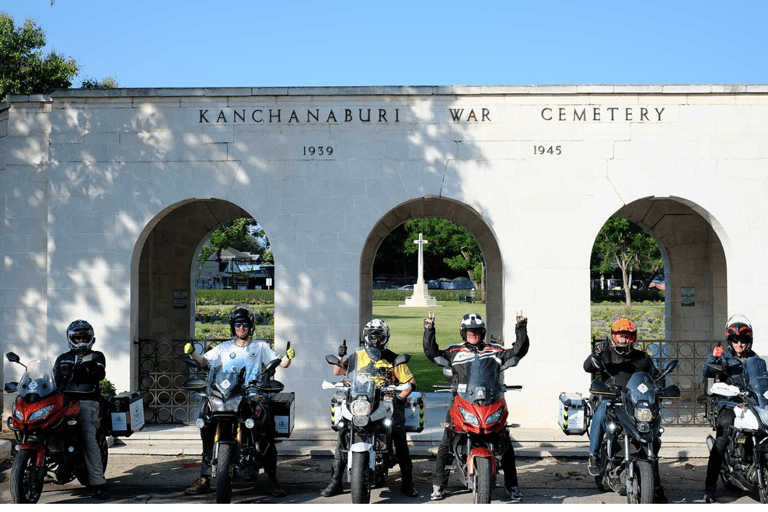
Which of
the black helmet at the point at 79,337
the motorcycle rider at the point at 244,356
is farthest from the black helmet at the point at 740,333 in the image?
the black helmet at the point at 79,337

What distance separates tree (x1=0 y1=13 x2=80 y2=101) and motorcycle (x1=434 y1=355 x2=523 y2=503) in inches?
814

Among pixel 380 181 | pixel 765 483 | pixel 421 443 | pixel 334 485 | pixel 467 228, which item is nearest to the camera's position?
pixel 765 483

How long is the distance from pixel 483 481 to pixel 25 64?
73.2 ft

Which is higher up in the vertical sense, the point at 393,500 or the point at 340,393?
the point at 340,393

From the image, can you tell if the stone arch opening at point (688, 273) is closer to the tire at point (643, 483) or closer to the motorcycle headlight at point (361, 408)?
the tire at point (643, 483)

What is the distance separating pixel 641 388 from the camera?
20.9 feet

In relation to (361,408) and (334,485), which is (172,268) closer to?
(334,485)

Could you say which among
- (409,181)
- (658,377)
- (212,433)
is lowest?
(212,433)

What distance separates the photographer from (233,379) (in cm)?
662

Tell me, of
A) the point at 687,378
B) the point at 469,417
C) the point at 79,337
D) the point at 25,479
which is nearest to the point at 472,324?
the point at 469,417

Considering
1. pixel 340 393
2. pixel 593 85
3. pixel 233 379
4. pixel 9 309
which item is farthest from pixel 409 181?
pixel 9 309

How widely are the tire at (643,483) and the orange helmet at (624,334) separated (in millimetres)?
1173
